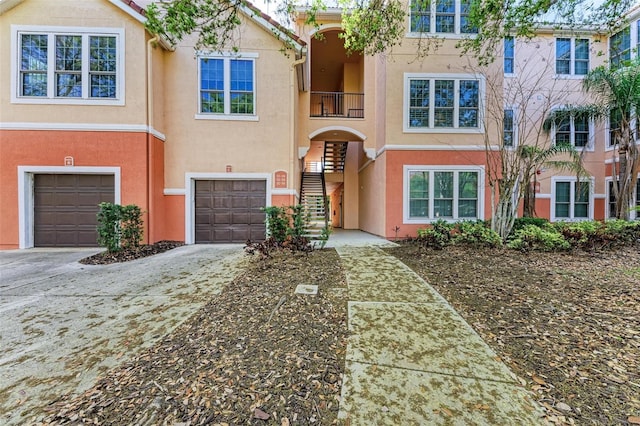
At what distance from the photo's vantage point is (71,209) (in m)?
8.03

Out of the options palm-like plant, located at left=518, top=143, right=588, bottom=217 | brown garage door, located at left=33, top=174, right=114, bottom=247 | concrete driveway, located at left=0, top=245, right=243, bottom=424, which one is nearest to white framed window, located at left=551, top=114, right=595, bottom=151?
palm-like plant, located at left=518, top=143, right=588, bottom=217

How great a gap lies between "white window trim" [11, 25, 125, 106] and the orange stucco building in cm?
3

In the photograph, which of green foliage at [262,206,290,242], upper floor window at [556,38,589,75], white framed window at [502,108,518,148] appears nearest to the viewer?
green foliage at [262,206,290,242]

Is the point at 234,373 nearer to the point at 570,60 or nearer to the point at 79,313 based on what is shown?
the point at 79,313

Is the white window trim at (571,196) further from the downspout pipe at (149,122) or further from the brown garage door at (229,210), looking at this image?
the downspout pipe at (149,122)

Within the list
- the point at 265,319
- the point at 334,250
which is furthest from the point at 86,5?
the point at 265,319

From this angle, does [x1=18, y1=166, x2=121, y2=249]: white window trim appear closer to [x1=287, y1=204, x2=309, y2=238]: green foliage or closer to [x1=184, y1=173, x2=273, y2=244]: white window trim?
[x1=184, y1=173, x2=273, y2=244]: white window trim

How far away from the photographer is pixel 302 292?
3.89m

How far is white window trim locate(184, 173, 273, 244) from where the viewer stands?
8781 millimetres

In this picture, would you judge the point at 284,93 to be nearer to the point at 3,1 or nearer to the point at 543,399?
the point at 3,1

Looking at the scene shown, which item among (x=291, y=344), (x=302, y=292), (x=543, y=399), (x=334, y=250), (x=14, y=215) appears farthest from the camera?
(x=14, y=215)

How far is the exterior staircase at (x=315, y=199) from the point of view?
9.87 meters

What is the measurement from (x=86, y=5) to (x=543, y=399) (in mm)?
12756

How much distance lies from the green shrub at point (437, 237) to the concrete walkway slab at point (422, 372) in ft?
12.6
